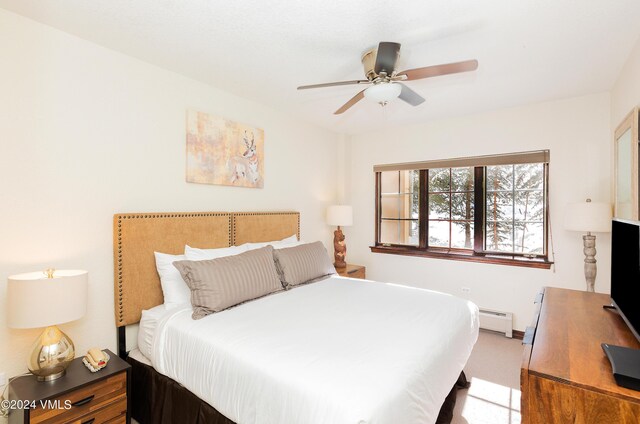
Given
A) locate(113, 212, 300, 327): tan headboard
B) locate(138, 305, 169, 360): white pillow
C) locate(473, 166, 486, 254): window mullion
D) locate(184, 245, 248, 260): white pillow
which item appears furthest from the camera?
locate(473, 166, 486, 254): window mullion

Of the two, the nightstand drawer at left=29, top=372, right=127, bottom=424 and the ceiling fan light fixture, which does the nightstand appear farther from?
the ceiling fan light fixture

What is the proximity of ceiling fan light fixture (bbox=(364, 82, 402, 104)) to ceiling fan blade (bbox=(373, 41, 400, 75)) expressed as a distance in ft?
0.28

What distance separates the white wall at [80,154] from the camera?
185 cm

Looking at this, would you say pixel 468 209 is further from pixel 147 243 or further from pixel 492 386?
pixel 147 243

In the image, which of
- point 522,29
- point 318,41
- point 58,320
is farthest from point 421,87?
point 58,320

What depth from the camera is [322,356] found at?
58.8 inches

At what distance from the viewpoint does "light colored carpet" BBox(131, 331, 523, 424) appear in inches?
85.5

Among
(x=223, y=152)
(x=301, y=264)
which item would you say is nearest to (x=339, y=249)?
(x=301, y=264)

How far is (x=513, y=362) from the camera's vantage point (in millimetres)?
2910

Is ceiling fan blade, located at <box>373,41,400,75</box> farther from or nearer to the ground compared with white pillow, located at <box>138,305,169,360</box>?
farther from the ground

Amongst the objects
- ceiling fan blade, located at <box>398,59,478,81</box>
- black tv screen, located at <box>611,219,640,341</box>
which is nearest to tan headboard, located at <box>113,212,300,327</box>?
ceiling fan blade, located at <box>398,59,478,81</box>

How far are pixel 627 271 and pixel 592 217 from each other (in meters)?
1.64

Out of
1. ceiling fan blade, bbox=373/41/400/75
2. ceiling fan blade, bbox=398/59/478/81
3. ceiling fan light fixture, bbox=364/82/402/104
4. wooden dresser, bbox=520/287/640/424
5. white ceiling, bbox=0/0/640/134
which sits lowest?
wooden dresser, bbox=520/287/640/424

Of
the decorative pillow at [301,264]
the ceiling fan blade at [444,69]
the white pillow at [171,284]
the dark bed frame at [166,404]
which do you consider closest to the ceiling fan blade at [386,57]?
the ceiling fan blade at [444,69]
